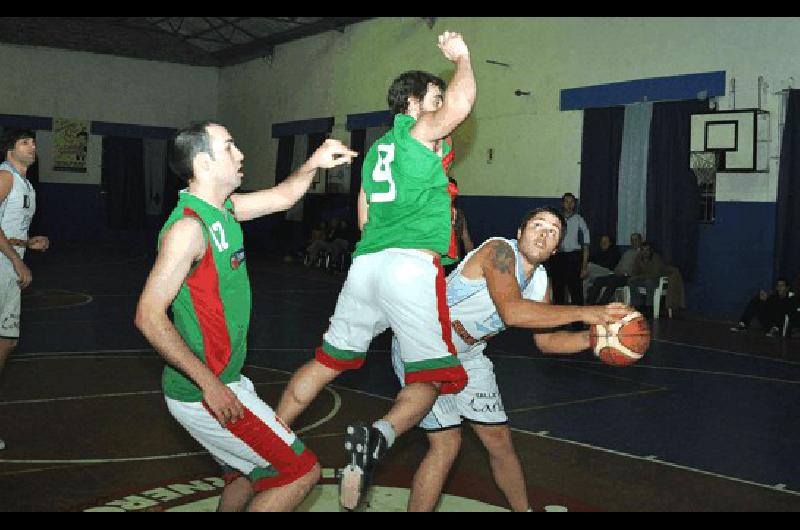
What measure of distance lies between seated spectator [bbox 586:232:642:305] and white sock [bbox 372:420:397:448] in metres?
12.2

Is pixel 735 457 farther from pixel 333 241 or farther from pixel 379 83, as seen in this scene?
pixel 379 83

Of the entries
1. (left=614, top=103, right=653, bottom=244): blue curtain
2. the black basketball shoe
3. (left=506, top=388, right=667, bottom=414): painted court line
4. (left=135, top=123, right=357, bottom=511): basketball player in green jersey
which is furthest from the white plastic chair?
(left=135, top=123, right=357, bottom=511): basketball player in green jersey

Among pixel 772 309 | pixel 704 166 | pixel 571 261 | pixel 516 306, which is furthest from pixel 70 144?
pixel 516 306

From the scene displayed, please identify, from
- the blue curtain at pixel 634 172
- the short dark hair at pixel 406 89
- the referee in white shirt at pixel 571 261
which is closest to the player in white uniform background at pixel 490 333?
the short dark hair at pixel 406 89

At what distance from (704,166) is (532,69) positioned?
4.89m

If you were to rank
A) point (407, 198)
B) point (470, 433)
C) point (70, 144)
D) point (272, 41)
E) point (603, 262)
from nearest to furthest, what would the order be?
point (407, 198) < point (470, 433) < point (603, 262) < point (272, 41) < point (70, 144)

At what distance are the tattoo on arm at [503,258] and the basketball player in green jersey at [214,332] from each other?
4.26 feet

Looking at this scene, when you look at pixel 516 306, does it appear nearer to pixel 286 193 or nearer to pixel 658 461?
pixel 286 193

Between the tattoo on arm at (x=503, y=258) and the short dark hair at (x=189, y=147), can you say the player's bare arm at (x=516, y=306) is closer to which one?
the tattoo on arm at (x=503, y=258)

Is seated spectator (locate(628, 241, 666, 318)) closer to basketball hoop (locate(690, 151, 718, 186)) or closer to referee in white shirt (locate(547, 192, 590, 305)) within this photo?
referee in white shirt (locate(547, 192, 590, 305))

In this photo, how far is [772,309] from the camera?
44.9ft

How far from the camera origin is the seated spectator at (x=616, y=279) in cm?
1577

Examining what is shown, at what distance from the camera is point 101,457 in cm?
585

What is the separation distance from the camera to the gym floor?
5.23 m
